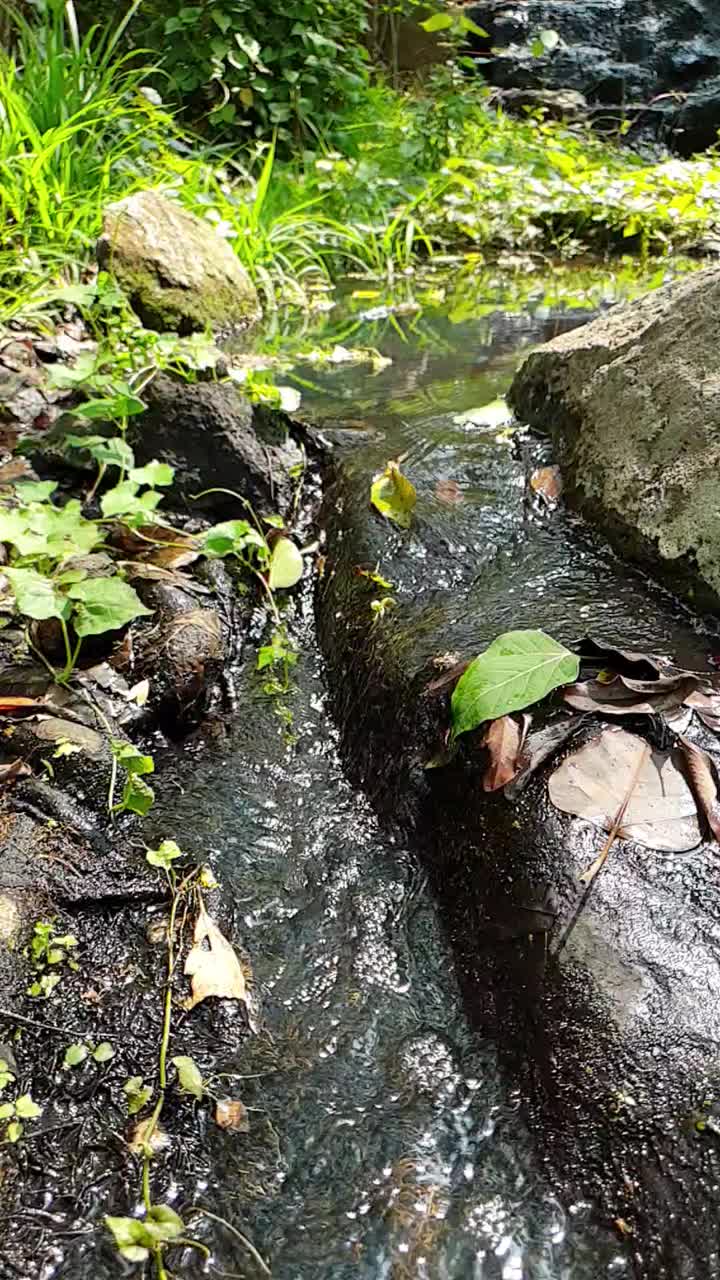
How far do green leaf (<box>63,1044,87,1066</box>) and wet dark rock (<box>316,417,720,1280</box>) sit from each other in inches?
23.1

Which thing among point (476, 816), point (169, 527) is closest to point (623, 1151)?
point (476, 816)

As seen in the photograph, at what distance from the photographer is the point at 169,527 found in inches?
105

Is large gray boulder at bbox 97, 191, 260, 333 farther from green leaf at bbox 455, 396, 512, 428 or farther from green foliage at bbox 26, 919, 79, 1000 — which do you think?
green foliage at bbox 26, 919, 79, 1000

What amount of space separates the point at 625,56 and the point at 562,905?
12.0 meters

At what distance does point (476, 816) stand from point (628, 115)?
10.8 meters

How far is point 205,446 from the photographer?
2.84 metres

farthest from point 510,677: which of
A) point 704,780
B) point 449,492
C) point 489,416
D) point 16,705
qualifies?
point 489,416

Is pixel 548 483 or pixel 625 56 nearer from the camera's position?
pixel 548 483

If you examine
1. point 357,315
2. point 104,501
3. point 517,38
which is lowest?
point 357,315

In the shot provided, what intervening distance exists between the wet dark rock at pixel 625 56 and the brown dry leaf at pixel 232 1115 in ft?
36.3

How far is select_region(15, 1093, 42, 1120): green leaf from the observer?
4.27 feet

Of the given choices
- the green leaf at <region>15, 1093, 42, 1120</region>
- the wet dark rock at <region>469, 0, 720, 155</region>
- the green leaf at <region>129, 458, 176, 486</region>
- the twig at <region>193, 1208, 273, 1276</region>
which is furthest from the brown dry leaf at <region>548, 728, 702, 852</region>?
the wet dark rock at <region>469, 0, 720, 155</region>

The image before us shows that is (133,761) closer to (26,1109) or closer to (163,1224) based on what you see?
(26,1109)

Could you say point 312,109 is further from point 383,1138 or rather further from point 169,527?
point 383,1138
